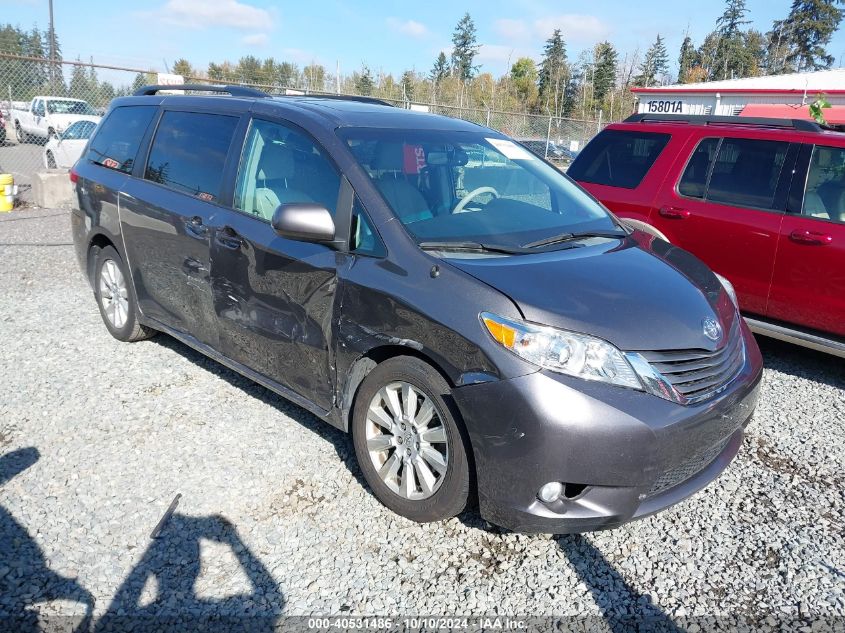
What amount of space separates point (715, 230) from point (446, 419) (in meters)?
3.47

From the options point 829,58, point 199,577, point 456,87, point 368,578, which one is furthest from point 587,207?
point 829,58

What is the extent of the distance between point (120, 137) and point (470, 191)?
303 cm

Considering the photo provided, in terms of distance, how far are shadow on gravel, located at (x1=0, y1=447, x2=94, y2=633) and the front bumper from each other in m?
1.65

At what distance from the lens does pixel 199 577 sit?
104 inches

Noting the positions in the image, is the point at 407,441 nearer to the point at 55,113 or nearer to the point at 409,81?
the point at 55,113

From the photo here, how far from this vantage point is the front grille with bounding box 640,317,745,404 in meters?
2.64

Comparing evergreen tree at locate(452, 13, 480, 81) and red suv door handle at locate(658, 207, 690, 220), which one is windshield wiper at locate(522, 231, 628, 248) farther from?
evergreen tree at locate(452, 13, 480, 81)

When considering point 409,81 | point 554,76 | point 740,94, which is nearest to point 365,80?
point 409,81

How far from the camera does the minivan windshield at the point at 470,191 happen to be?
3164 millimetres

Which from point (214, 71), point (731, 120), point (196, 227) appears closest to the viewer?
point (196, 227)

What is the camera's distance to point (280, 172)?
3596 mm

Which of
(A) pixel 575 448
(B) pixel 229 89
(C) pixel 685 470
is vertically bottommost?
(C) pixel 685 470

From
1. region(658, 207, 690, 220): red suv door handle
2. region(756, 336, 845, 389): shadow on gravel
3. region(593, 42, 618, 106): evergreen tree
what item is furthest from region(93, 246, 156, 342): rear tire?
region(593, 42, 618, 106): evergreen tree

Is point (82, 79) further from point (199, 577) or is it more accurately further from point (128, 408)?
point (199, 577)
